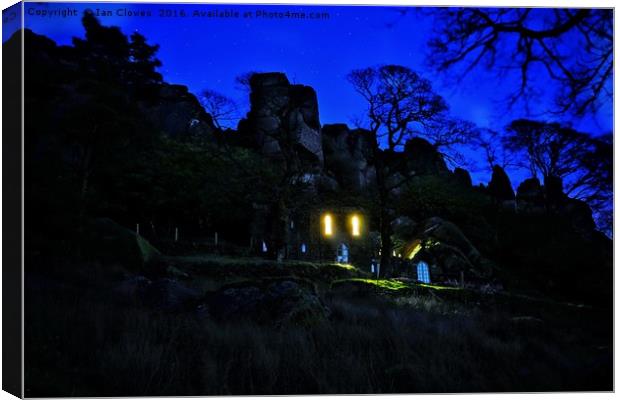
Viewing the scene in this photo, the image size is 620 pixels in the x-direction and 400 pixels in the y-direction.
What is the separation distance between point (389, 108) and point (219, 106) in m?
3.97

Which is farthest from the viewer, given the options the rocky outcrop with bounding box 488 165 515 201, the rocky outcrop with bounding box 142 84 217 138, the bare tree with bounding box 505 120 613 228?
the rocky outcrop with bounding box 142 84 217 138

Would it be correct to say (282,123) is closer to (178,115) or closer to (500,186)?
(178,115)

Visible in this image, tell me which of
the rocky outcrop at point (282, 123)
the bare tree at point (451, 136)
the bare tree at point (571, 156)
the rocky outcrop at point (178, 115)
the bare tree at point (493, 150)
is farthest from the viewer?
the rocky outcrop at point (178, 115)

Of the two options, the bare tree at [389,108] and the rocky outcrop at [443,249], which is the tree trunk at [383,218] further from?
the rocky outcrop at [443,249]

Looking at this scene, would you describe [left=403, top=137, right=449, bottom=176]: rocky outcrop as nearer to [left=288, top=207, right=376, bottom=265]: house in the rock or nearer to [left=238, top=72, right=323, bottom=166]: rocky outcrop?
[left=288, top=207, right=376, bottom=265]: house in the rock

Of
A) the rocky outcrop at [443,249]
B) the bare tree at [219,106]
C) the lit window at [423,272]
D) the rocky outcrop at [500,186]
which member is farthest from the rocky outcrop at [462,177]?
the bare tree at [219,106]

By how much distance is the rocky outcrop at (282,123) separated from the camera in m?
11.6

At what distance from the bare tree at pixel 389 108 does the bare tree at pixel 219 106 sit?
2828 millimetres

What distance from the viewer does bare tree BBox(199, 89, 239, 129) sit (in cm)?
995

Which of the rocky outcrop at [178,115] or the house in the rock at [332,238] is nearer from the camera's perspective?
the rocky outcrop at [178,115]

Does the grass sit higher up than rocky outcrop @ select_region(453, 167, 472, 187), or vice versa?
rocky outcrop @ select_region(453, 167, 472, 187)

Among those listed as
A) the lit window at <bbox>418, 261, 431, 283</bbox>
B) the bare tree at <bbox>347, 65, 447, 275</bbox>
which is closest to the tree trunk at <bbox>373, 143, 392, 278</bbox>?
the bare tree at <bbox>347, 65, 447, 275</bbox>

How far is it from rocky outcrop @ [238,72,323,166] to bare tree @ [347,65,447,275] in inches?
59.0

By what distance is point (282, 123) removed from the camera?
15680mm
